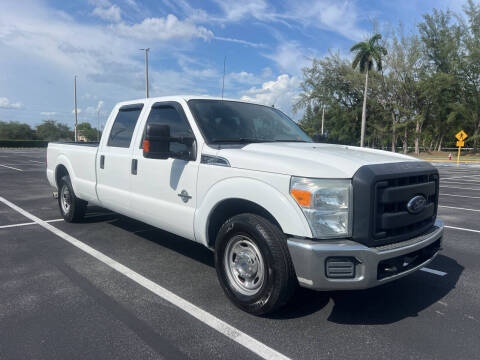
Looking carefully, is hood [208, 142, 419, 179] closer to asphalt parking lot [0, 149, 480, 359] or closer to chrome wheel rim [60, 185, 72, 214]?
asphalt parking lot [0, 149, 480, 359]

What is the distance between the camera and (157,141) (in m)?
3.67

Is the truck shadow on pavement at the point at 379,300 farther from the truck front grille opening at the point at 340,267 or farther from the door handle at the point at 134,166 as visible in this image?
the door handle at the point at 134,166

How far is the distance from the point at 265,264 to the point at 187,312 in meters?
0.85

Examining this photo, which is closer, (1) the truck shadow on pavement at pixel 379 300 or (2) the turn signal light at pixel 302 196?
(2) the turn signal light at pixel 302 196

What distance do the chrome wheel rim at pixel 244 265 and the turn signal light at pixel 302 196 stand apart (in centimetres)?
61

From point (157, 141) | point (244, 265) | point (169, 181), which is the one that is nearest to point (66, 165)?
point (169, 181)

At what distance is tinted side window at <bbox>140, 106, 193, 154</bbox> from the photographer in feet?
13.7

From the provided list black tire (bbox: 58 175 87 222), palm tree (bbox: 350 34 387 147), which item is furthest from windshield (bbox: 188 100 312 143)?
palm tree (bbox: 350 34 387 147)

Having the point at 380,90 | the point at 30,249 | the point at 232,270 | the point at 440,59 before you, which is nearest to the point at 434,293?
the point at 232,270

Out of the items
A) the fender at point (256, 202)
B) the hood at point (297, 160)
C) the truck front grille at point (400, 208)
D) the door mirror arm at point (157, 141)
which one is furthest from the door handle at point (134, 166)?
the truck front grille at point (400, 208)

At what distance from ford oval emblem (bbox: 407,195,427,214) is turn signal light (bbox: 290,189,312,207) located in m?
0.92

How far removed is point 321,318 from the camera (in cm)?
338

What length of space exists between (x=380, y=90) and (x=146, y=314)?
50.4 m

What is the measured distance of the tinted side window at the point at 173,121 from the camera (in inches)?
164
